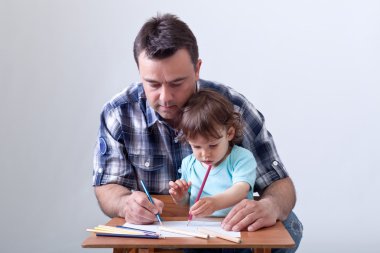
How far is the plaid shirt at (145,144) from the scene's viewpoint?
3.06 m

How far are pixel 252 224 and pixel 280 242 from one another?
23cm

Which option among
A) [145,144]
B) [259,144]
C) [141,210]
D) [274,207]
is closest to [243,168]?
[274,207]

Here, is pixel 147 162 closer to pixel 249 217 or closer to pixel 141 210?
pixel 141 210

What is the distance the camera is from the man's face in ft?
8.91

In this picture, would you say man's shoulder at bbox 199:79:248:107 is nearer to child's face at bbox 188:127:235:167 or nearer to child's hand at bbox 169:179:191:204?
child's face at bbox 188:127:235:167

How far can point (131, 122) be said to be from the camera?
3.12 m

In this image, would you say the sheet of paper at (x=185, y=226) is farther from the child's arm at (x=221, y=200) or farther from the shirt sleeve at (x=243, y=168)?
the shirt sleeve at (x=243, y=168)

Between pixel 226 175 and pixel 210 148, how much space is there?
0.42 ft

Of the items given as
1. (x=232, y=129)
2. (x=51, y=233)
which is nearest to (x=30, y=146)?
(x=51, y=233)

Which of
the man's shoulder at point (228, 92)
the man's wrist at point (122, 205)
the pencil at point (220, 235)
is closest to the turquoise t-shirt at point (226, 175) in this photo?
the man's wrist at point (122, 205)

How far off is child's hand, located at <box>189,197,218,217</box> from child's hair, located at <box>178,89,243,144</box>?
27cm

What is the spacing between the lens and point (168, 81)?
272 cm

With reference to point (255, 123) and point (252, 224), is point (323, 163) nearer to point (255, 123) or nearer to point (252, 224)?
point (255, 123)

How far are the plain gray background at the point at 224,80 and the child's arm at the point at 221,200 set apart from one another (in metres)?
2.19
